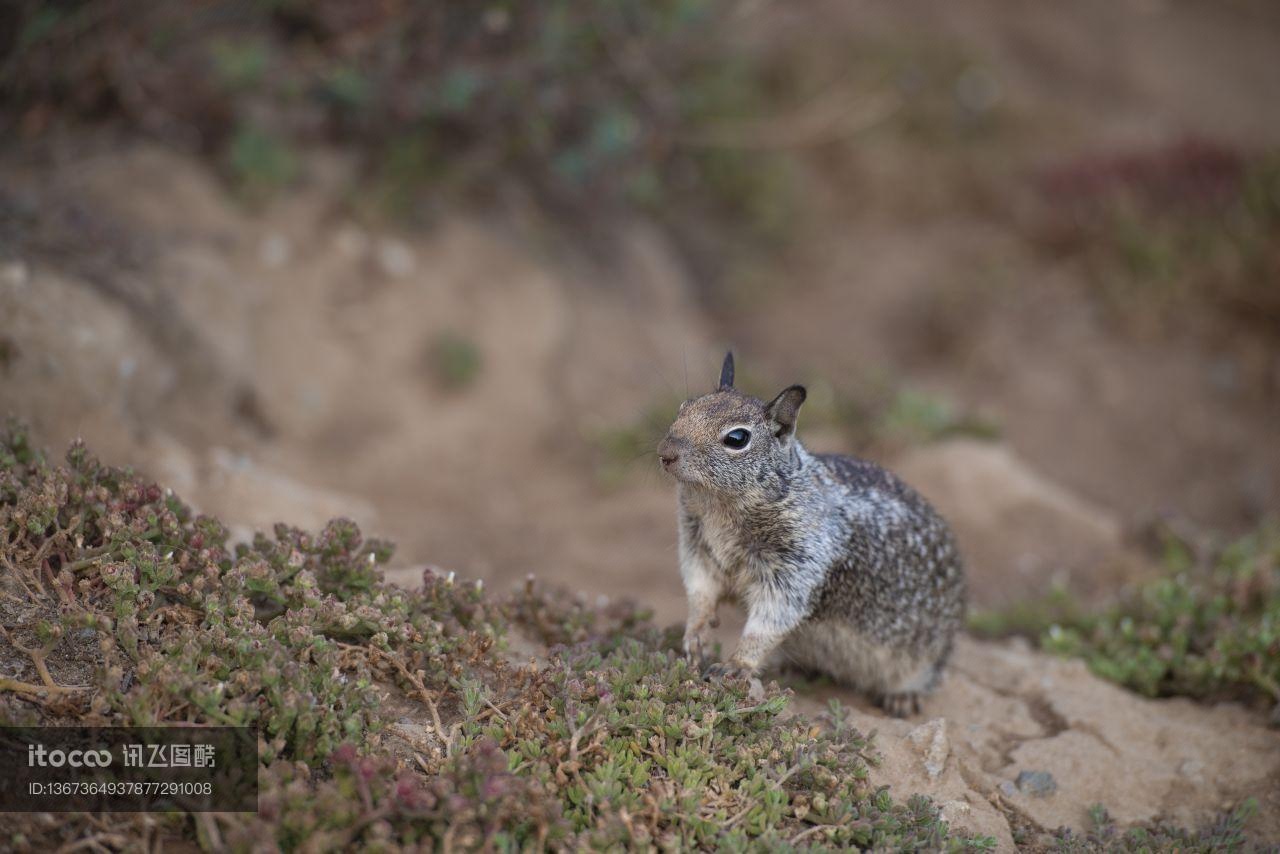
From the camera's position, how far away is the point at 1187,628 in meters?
5.77

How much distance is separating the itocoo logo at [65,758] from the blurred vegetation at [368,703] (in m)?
0.11

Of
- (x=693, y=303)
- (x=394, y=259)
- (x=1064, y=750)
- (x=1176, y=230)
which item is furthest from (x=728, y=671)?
(x=1176, y=230)

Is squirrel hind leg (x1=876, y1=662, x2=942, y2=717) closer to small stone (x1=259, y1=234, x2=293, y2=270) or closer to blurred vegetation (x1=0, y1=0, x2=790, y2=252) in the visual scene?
blurred vegetation (x1=0, y1=0, x2=790, y2=252)

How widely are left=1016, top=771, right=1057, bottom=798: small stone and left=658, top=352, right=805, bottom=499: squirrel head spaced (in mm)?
1661

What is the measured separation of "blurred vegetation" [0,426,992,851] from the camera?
11.0 ft

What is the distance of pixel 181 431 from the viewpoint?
6676 mm

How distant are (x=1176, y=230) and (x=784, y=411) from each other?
288 inches

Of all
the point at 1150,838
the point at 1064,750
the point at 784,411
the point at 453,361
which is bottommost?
the point at 1150,838

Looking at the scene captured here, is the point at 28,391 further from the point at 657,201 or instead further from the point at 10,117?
the point at 657,201

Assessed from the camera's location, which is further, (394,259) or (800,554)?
(394,259)

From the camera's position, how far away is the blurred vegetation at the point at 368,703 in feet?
11.0

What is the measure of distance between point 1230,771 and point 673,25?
21.1 feet

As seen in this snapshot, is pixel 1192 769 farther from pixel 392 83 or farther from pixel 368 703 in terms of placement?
pixel 392 83

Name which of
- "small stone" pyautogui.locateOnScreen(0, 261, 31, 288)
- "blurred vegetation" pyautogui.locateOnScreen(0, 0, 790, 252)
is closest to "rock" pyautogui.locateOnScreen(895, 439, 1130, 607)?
"blurred vegetation" pyautogui.locateOnScreen(0, 0, 790, 252)
